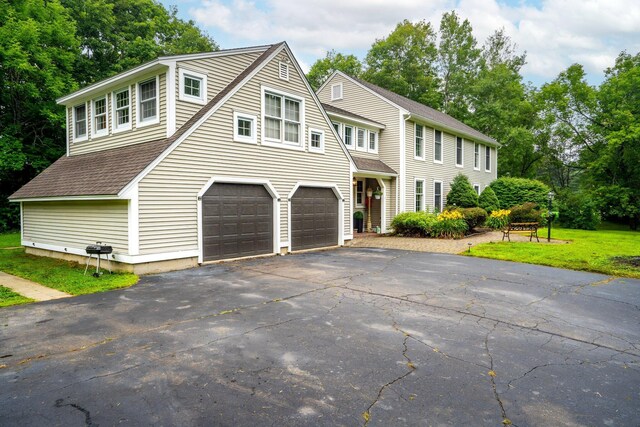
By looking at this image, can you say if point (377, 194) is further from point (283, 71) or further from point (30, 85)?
point (30, 85)

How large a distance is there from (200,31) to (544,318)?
39030 mm

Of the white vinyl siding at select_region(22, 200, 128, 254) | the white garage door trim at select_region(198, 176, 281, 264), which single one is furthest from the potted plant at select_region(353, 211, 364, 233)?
the white vinyl siding at select_region(22, 200, 128, 254)

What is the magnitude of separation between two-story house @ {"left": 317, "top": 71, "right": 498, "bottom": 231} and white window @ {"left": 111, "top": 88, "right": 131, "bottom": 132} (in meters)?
8.44

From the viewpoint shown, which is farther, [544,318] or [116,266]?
[116,266]

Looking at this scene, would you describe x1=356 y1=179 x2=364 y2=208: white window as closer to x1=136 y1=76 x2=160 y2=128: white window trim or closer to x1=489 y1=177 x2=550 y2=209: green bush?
x1=136 y1=76 x2=160 y2=128: white window trim

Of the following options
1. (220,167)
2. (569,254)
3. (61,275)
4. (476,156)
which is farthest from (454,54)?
(61,275)

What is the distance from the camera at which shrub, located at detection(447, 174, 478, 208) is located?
72.1 feet

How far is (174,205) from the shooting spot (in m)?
9.91

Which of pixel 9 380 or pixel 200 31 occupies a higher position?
pixel 200 31

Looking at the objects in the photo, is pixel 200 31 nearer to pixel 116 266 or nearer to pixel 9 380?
pixel 116 266

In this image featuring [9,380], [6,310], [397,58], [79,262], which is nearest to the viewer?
[9,380]

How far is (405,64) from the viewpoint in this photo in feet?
125

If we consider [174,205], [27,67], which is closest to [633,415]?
[174,205]

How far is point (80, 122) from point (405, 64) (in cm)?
3270
